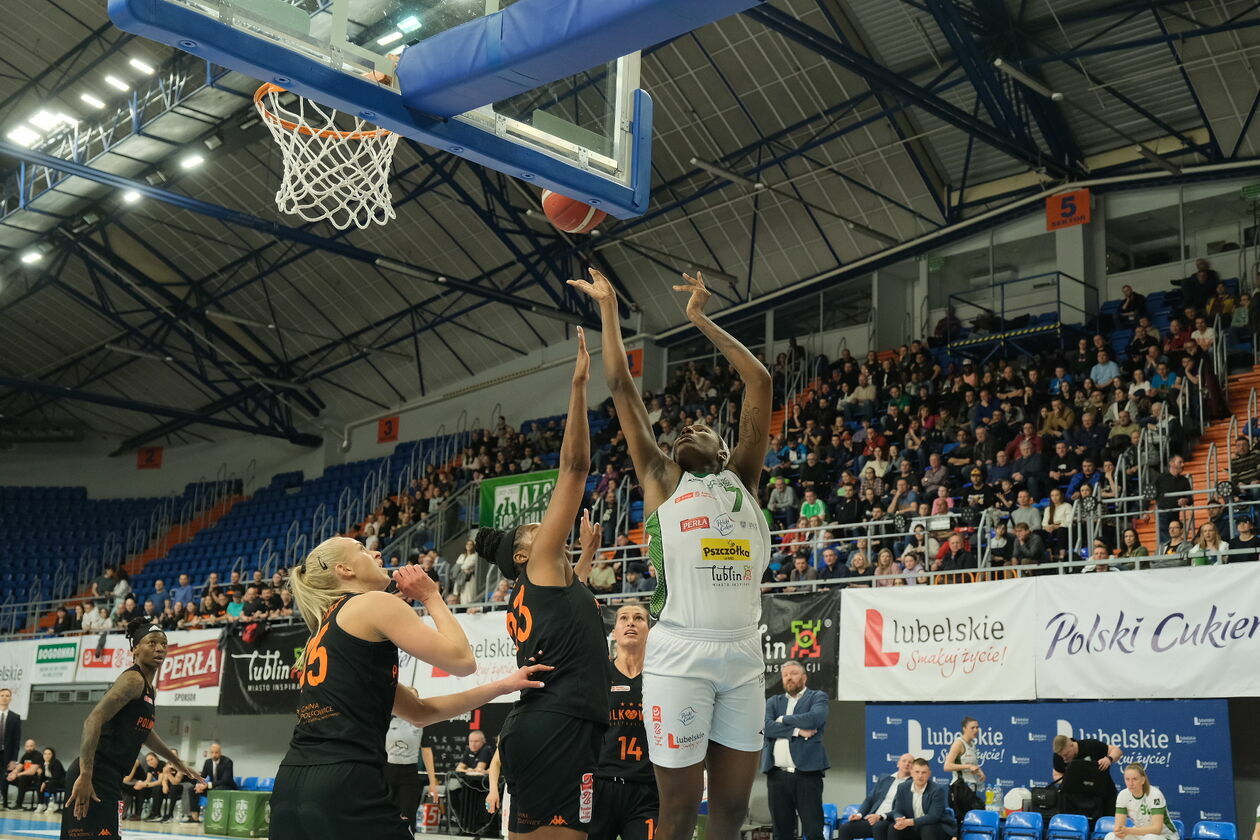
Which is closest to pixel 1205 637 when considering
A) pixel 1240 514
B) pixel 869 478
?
pixel 1240 514

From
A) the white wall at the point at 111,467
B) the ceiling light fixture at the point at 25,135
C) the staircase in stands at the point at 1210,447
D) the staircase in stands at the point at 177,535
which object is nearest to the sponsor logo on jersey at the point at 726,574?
the staircase in stands at the point at 1210,447

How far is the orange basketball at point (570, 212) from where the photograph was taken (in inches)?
299

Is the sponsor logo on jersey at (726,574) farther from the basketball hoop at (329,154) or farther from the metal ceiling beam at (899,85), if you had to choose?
the metal ceiling beam at (899,85)

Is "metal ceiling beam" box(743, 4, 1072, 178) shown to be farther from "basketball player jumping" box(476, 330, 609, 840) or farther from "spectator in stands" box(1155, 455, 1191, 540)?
"basketball player jumping" box(476, 330, 609, 840)

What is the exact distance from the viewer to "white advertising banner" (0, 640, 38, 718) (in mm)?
25328

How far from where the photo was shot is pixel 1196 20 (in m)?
18.6

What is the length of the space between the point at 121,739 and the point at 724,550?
4.61 metres

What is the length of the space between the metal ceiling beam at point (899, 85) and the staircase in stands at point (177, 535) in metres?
22.5

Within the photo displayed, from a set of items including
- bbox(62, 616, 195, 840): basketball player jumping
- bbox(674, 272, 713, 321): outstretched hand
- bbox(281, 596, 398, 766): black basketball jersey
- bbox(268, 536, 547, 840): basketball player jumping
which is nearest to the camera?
bbox(268, 536, 547, 840): basketball player jumping

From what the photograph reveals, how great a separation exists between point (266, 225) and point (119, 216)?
17.1 feet

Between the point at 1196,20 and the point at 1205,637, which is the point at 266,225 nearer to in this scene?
the point at 1196,20

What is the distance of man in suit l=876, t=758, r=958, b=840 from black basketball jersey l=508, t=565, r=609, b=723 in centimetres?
822

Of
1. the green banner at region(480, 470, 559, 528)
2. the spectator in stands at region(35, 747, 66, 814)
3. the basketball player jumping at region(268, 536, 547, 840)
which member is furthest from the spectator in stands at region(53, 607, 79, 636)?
the basketball player jumping at region(268, 536, 547, 840)

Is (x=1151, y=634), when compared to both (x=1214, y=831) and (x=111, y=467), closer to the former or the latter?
(x=1214, y=831)
